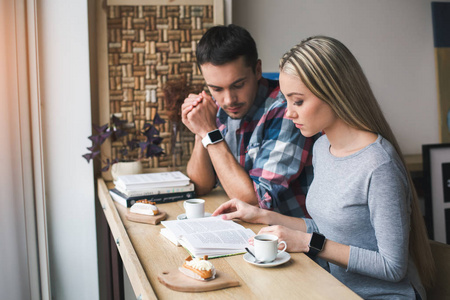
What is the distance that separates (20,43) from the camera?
2164 millimetres

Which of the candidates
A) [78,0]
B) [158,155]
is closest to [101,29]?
[78,0]

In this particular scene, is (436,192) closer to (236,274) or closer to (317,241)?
(317,241)

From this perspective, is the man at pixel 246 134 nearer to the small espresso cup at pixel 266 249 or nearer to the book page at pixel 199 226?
the book page at pixel 199 226

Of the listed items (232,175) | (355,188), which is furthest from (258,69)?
(355,188)

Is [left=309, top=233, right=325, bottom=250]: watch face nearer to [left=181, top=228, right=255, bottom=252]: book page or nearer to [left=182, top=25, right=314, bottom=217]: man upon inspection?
[left=181, top=228, right=255, bottom=252]: book page

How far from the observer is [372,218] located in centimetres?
121

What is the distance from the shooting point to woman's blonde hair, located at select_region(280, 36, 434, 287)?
49.9 inches

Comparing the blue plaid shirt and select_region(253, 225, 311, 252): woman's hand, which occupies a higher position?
the blue plaid shirt

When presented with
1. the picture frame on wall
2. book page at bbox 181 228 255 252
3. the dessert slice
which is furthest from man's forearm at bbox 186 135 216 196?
the picture frame on wall

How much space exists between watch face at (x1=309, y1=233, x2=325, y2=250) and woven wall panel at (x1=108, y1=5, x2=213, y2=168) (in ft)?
4.45

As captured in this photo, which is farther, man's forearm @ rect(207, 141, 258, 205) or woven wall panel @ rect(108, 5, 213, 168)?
woven wall panel @ rect(108, 5, 213, 168)

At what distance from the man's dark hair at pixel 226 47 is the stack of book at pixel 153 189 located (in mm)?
512

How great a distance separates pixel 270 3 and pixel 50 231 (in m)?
1.77

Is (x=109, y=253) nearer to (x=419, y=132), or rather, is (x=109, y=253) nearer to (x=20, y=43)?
(x=20, y=43)
